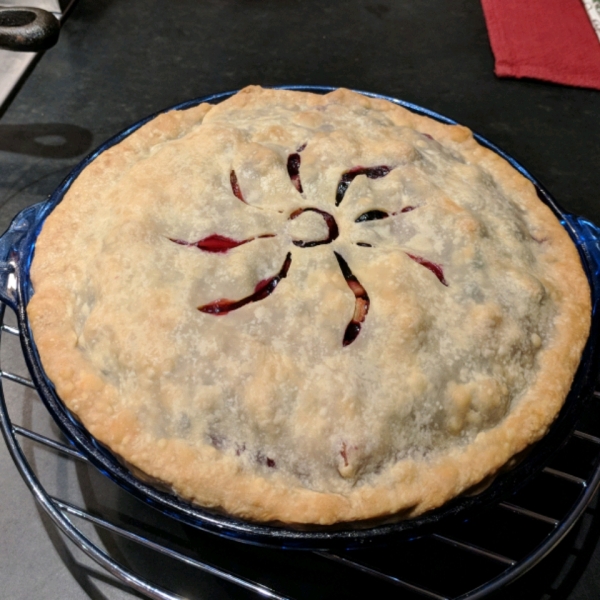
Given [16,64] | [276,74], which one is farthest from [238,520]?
[16,64]

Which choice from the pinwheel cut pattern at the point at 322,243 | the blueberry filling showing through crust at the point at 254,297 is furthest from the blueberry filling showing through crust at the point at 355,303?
the blueberry filling showing through crust at the point at 254,297

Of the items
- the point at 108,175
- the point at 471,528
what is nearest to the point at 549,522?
the point at 471,528

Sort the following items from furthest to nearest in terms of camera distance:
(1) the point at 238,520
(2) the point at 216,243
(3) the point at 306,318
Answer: (2) the point at 216,243 < (3) the point at 306,318 < (1) the point at 238,520

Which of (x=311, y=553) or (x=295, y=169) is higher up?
(x=295, y=169)

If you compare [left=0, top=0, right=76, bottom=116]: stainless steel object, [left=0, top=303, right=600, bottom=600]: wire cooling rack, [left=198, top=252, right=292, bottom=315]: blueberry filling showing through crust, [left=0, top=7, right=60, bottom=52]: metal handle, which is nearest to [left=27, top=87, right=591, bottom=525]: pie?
[left=198, top=252, right=292, bottom=315]: blueberry filling showing through crust

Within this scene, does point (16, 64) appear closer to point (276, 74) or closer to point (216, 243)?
point (276, 74)

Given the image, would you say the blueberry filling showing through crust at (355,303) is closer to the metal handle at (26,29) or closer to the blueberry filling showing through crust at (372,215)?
the blueberry filling showing through crust at (372,215)

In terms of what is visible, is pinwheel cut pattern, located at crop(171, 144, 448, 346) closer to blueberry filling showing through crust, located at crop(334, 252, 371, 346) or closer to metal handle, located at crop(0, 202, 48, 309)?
blueberry filling showing through crust, located at crop(334, 252, 371, 346)

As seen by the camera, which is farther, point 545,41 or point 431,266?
point 545,41
